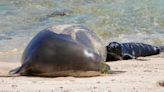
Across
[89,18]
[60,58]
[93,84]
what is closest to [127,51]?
[60,58]

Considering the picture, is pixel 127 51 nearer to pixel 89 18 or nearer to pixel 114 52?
pixel 114 52

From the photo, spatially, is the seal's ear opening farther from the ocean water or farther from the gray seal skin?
the ocean water

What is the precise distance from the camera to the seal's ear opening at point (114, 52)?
7211 millimetres

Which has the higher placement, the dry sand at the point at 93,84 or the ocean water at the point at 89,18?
the ocean water at the point at 89,18

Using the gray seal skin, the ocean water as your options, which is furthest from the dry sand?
the ocean water

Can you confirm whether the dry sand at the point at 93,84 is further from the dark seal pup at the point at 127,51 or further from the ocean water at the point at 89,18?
the ocean water at the point at 89,18

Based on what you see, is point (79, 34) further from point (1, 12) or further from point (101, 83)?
point (1, 12)

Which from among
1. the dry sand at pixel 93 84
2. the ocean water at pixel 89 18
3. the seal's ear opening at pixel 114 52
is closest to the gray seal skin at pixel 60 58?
the dry sand at pixel 93 84

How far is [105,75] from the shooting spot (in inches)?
215

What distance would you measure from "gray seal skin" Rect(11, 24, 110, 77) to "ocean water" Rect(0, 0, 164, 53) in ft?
10.6

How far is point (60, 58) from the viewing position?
215 inches

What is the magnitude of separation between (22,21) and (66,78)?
6.44 m

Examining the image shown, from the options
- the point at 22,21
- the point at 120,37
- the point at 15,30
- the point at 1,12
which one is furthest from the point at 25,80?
the point at 1,12

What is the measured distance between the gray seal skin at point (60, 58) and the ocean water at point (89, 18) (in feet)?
10.6
